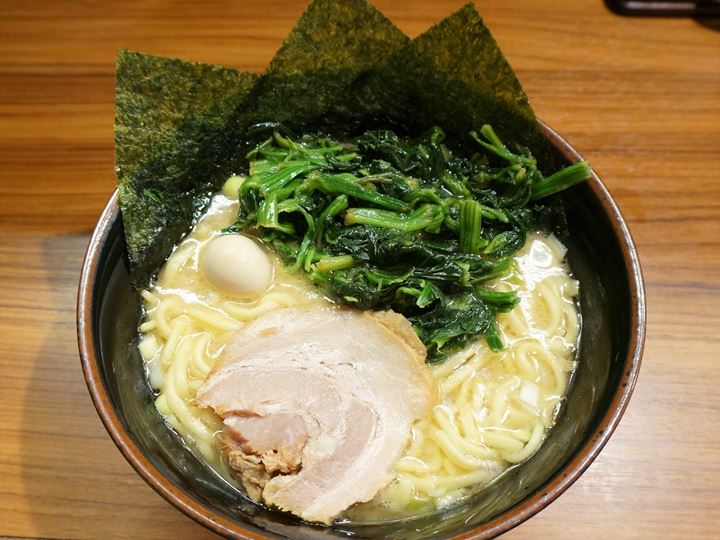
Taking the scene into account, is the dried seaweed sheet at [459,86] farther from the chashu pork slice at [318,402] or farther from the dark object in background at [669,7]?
the dark object in background at [669,7]

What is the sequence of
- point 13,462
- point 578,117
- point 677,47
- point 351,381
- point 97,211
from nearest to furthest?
point 351,381
point 13,462
point 97,211
point 578,117
point 677,47

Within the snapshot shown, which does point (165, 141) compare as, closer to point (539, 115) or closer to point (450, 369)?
point (450, 369)

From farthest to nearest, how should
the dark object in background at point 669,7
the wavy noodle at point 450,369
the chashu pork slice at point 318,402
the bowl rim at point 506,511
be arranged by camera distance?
the dark object in background at point 669,7
the wavy noodle at point 450,369
the chashu pork slice at point 318,402
the bowl rim at point 506,511

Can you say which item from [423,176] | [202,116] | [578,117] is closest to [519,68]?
[578,117]

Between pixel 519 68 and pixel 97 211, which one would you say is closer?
pixel 97 211

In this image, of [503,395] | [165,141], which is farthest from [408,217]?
[165,141]

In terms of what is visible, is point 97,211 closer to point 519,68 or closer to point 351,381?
point 351,381

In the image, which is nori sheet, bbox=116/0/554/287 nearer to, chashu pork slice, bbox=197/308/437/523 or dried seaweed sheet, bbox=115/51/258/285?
dried seaweed sheet, bbox=115/51/258/285

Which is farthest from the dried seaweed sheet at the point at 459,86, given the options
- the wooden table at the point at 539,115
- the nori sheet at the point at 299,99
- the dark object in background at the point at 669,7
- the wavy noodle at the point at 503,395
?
the dark object in background at the point at 669,7
